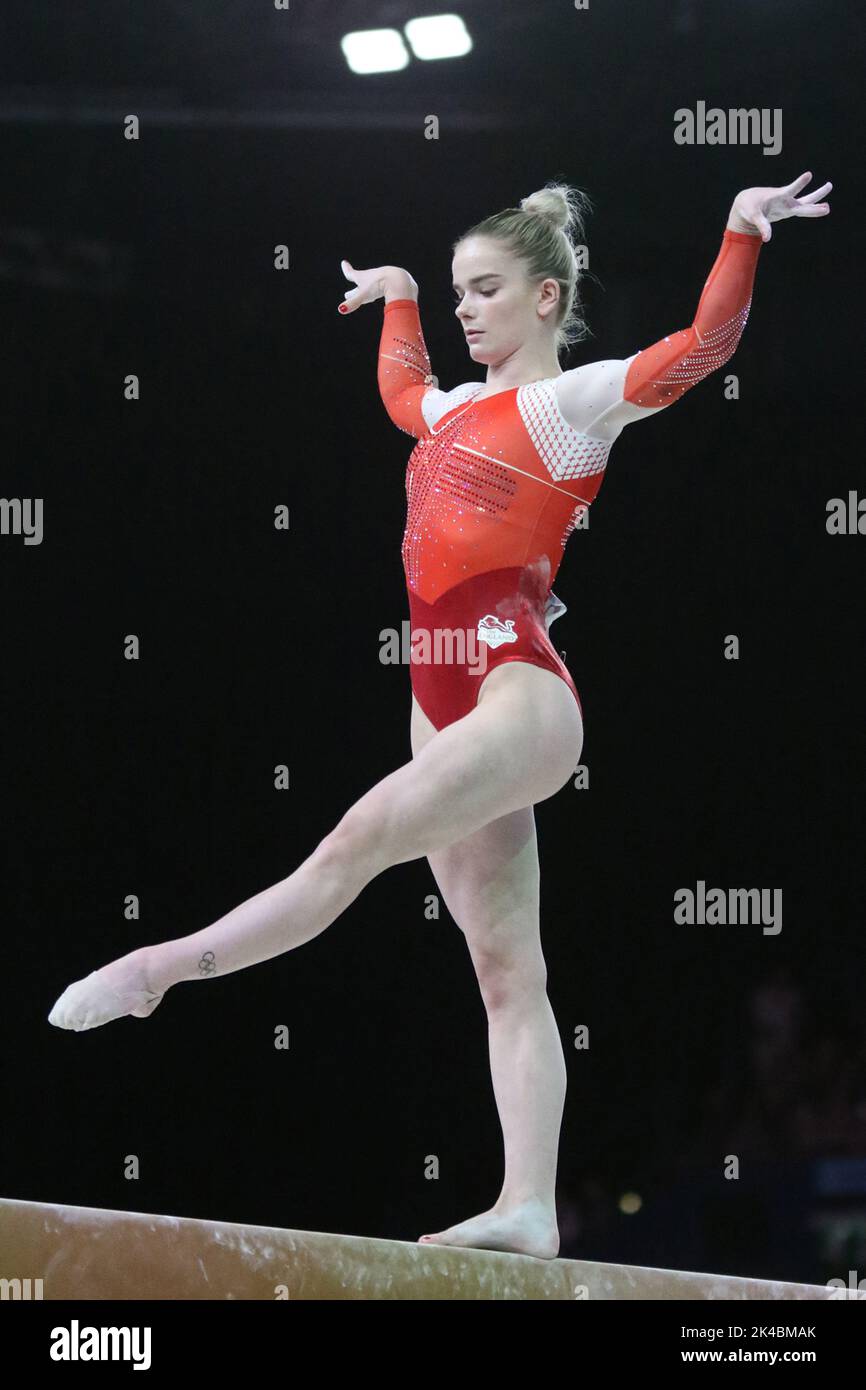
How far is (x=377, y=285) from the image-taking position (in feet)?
13.7

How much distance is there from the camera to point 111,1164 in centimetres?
446

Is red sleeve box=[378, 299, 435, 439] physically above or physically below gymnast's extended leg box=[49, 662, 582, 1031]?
above

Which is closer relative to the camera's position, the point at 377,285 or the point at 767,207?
the point at 767,207

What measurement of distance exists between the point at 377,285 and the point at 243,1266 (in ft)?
7.23

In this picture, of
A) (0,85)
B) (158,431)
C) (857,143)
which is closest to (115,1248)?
(158,431)

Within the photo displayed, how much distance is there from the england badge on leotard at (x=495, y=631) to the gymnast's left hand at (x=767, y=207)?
0.90 metres

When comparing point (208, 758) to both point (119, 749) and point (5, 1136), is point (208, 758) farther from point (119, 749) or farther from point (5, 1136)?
point (5, 1136)

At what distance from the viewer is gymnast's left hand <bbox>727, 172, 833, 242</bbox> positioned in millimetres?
3500

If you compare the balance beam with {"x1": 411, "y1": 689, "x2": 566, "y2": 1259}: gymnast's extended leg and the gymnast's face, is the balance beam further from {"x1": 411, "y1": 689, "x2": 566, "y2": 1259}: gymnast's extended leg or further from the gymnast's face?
the gymnast's face

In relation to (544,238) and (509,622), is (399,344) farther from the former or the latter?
(509,622)

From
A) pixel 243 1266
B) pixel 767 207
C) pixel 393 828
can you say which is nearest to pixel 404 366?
pixel 767 207

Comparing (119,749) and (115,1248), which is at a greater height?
(119,749)

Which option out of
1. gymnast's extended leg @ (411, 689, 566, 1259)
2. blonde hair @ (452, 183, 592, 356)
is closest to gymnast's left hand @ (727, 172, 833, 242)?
blonde hair @ (452, 183, 592, 356)

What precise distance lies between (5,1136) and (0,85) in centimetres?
262
